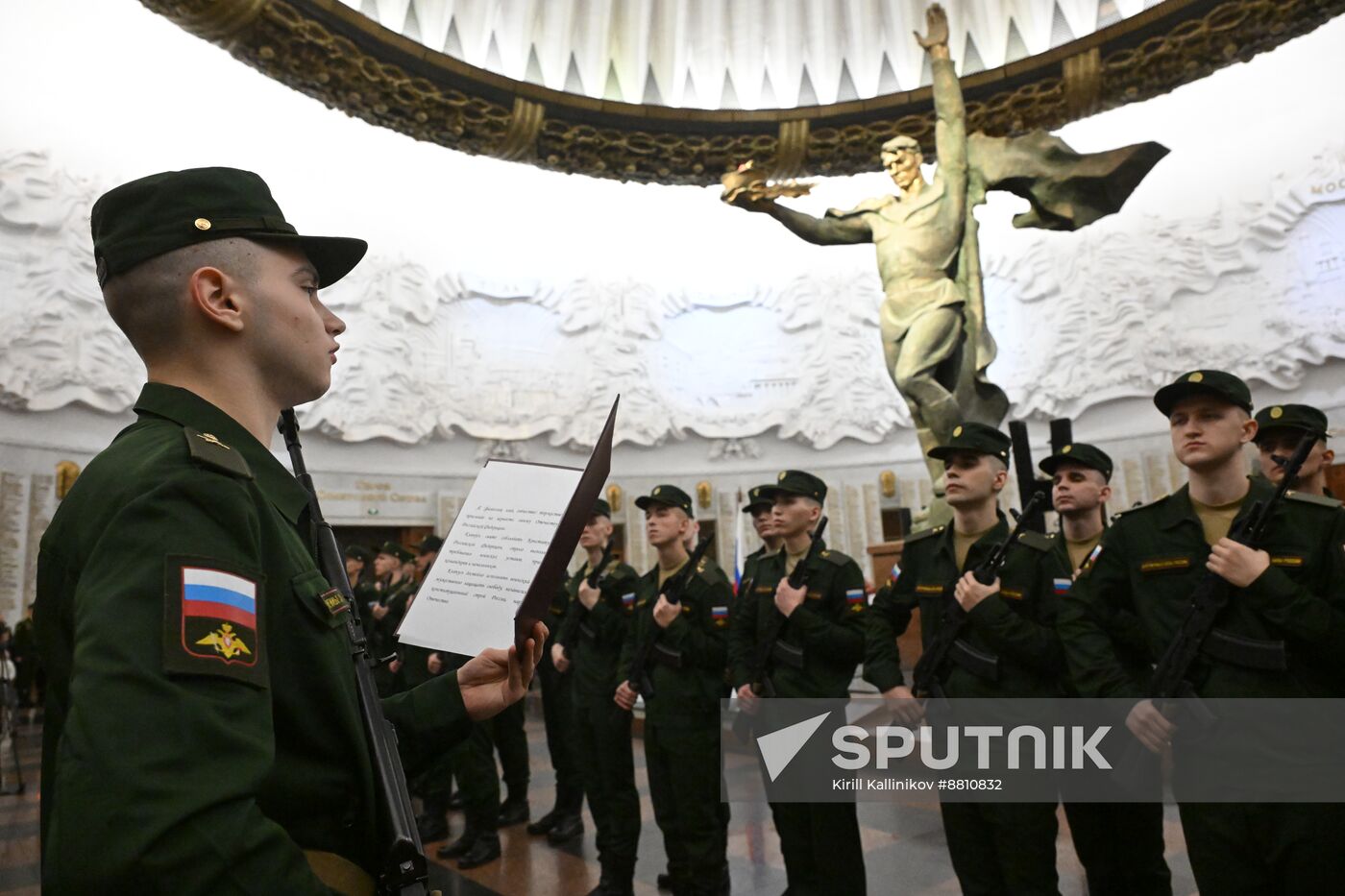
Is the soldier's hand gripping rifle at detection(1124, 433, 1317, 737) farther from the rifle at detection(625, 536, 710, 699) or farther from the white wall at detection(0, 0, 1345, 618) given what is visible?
the white wall at detection(0, 0, 1345, 618)

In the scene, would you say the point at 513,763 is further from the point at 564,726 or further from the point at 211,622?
the point at 211,622

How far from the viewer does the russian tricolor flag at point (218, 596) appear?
758mm

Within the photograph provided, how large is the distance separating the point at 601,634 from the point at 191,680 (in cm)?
391

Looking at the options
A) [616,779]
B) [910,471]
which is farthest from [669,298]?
[616,779]

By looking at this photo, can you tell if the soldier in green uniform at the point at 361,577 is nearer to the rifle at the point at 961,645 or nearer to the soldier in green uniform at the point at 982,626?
the soldier in green uniform at the point at 982,626

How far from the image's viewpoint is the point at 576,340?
1455cm

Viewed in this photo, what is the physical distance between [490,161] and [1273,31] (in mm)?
10323

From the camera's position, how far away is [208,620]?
0.76m

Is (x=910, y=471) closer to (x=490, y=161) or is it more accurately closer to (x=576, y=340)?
(x=576, y=340)

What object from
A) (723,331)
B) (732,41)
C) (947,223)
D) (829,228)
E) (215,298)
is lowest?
(215,298)

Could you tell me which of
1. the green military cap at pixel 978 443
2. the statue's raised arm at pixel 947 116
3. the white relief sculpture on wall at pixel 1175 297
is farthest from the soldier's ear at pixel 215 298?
the white relief sculpture on wall at pixel 1175 297

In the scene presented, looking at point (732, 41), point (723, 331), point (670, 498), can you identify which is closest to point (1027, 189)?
point (670, 498)

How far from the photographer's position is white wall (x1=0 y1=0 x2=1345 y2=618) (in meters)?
10.3

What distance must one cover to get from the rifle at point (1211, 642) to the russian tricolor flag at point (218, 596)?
2.27 metres
